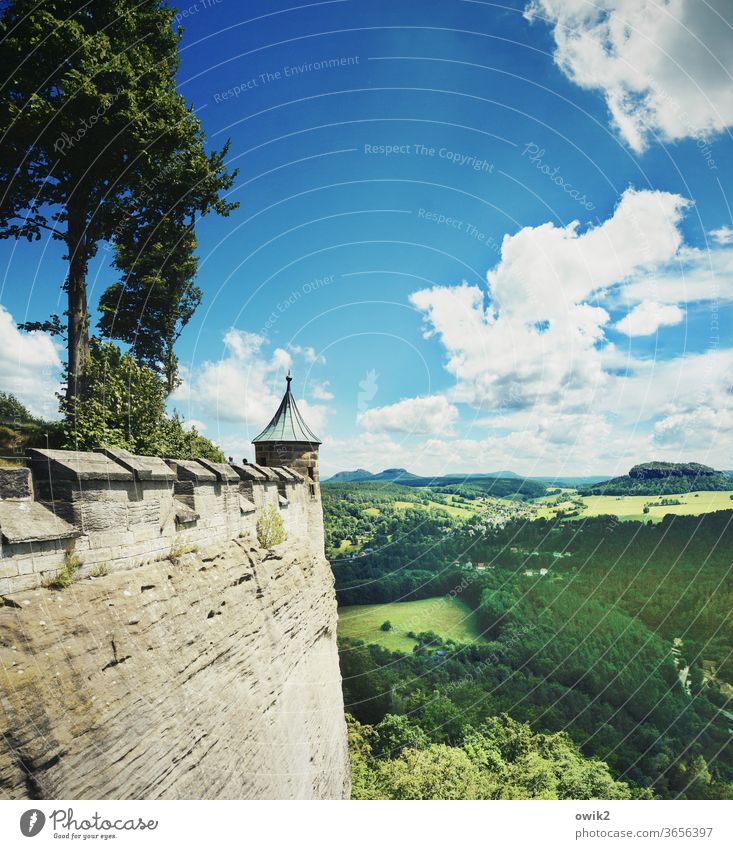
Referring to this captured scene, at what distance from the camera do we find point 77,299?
1138 cm

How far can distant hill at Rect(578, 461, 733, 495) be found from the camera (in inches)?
1083

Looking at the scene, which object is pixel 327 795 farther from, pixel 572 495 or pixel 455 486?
pixel 455 486

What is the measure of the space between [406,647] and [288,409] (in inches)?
1177

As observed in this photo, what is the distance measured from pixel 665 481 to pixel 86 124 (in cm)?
3727

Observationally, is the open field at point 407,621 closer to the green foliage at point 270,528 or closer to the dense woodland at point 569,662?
the dense woodland at point 569,662

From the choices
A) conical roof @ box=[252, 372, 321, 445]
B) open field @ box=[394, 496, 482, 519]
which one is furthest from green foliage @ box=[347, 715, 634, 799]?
open field @ box=[394, 496, 482, 519]

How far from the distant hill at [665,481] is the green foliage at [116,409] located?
26.8 meters

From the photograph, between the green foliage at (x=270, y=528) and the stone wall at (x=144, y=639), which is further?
the green foliage at (x=270, y=528)

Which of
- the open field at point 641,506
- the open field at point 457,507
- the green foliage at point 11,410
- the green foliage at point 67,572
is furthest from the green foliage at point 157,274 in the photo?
the open field at point 641,506

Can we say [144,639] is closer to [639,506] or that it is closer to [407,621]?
[407,621]

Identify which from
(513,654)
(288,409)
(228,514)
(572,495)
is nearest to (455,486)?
(572,495)

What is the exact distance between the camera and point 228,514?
751 centimetres

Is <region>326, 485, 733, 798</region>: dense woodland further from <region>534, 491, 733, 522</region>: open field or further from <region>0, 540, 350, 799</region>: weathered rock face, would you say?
<region>0, 540, 350, 799</region>: weathered rock face
